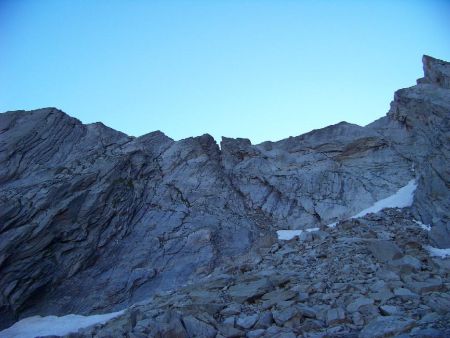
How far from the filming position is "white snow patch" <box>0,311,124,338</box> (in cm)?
2059

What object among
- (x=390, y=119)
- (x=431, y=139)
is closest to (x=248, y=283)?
(x=431, y=139)

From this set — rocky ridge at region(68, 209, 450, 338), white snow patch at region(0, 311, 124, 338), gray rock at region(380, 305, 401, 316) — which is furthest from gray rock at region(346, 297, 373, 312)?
white snow patch at region(0, 311, 124, 338)

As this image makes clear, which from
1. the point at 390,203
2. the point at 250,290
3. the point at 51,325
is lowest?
the point at 51,325

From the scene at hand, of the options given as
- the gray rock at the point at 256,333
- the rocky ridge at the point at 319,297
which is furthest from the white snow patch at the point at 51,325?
the gray rock at the point at 256,333

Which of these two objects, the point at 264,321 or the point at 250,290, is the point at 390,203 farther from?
the point at 264,321

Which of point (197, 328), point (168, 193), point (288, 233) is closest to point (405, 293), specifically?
point (197, 328)

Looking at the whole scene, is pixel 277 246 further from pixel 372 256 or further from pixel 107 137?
pixel 107 137

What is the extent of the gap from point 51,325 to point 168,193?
11841 millimetres

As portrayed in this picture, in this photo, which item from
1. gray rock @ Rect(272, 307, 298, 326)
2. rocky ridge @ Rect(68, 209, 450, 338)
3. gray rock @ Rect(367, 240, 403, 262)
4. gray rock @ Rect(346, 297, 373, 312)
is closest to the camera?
rocky ridge @ Rect(68, 209, 450, 338)

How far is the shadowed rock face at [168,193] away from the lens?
78.7ft

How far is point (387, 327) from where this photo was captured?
40.3 feet

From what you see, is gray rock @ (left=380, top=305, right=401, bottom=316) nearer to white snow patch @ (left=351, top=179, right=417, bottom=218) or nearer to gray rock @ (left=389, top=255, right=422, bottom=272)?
gray rock @ (left=389, top=255, right=422, bottom=272)

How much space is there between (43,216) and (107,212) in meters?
3.83

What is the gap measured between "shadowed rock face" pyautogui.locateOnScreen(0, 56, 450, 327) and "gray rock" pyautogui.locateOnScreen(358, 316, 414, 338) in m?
10.2
